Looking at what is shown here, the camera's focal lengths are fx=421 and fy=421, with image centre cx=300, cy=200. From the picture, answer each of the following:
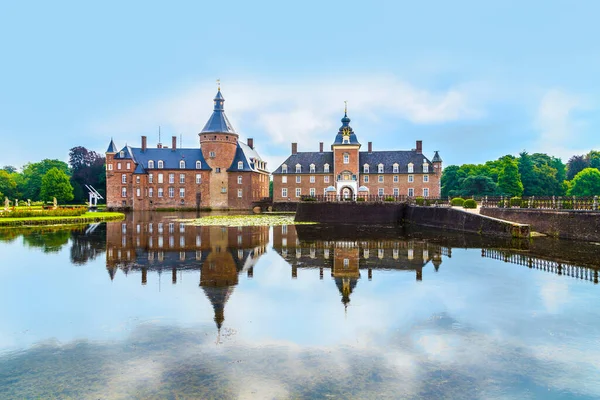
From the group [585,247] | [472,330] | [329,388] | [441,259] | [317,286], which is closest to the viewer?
[329,388]

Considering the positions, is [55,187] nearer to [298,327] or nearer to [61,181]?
[61,181]

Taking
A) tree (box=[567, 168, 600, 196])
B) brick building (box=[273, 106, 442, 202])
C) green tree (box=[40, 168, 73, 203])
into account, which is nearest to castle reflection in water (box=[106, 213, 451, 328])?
brick building (box=[273, 106, 442, 202])

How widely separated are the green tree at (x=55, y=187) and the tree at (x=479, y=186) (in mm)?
62655

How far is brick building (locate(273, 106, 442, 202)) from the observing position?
192 ft

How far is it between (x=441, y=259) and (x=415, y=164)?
4517 centimetres

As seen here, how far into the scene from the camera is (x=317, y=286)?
11.7 m

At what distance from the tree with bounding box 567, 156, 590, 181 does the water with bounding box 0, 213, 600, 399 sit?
2931 inches

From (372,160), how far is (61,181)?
4759 cm

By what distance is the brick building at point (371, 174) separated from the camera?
58.7m

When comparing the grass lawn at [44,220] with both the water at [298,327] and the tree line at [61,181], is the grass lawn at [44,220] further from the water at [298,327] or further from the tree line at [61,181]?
the tree line at [61,181]

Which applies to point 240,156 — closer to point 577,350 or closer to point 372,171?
point 372,171

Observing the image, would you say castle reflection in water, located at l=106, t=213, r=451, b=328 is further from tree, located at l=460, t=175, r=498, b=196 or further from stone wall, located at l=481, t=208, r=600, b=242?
tree, located at l=460, t=175, r=498, b=196

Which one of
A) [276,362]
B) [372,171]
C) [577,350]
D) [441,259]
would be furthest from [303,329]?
[372,171]

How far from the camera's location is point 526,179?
67.3 metres
